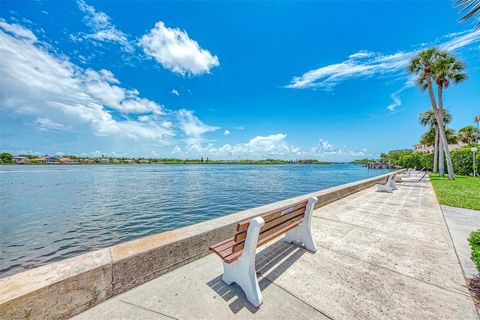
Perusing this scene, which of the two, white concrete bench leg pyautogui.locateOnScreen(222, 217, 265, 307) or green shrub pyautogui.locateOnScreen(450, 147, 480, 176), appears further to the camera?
green shrub pyautogui.locateOnScreen(450, 147, 480, 176)

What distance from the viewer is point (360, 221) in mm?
5207

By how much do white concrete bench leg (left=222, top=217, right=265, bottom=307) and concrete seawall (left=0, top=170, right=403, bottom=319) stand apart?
1.01 m

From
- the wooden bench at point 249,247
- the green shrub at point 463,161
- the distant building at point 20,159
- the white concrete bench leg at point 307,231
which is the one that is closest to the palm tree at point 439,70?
the green shrub at point 463,161

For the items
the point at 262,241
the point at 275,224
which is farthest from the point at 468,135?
the point at 262,241

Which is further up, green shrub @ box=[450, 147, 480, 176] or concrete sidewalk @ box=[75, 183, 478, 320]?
green shrub @ box=[450, 147, 480, 176]

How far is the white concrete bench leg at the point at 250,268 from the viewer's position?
7.57 feet

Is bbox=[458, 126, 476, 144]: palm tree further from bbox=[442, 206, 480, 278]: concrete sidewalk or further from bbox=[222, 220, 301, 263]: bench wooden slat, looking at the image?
bbox=[222, 220, 301, 263]: bench wooden slat

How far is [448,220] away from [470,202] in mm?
3544

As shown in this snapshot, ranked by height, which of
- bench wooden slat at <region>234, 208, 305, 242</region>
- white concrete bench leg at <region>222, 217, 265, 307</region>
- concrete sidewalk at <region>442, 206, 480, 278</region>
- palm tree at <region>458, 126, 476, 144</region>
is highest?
palm tree at <region>458, 126, 476, 144</region>

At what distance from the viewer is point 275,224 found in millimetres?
2832

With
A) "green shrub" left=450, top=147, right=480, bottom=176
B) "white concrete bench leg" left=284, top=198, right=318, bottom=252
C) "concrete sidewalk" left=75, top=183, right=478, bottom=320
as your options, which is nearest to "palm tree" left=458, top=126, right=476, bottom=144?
"green shrub" left=450, top=147, right=480, bottom=176

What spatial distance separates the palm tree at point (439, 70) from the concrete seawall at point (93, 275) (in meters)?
21.9

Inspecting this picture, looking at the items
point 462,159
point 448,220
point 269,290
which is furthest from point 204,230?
point 462,159

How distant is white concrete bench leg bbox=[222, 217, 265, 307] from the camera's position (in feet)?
7.57
